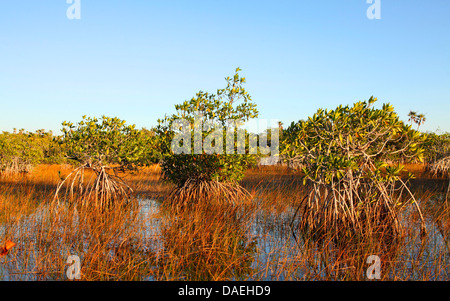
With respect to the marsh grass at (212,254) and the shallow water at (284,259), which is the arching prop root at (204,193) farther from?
the shallow water at (284,259)

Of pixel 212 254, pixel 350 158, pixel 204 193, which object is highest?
pixel 350 158

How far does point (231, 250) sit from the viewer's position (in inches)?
270

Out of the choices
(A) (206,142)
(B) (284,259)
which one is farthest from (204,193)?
(B) (284,259)

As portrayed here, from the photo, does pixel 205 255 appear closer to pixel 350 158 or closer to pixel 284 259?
pixel 284 259

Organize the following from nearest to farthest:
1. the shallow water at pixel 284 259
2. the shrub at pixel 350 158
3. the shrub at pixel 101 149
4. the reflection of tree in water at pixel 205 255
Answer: the shallow water at pixel 284 259
the reflection of tree in water at pixel 205 255
the shrub at pixel 350 158
the shrub at pixel 101 149

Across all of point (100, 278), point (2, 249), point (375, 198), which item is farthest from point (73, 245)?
point (375, 198)

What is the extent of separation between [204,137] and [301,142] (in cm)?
412

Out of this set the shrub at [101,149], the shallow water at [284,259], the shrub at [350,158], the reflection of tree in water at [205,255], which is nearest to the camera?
the shallow water at [284,259]

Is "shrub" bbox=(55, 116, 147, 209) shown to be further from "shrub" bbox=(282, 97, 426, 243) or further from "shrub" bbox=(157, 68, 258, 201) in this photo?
"shrub" bbox=(282, 97, 426, 243)

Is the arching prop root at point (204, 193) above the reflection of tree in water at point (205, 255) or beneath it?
above

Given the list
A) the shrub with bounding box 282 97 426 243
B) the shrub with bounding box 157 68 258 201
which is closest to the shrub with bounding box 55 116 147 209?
the shrub with bounding box 157 68 258 201

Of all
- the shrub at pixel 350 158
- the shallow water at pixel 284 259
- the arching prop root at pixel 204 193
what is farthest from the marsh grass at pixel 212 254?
the arching prop root at pixel 204 193

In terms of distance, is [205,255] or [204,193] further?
[204,193]
